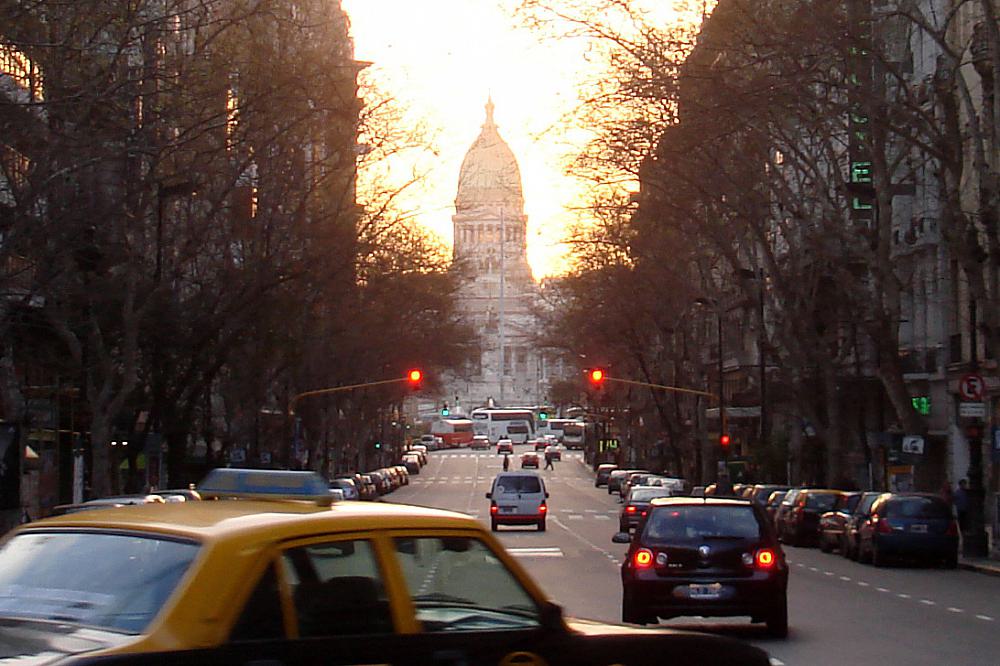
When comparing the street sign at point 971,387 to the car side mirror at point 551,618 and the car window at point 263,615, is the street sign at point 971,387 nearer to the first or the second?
the car side mirror at point 551,618

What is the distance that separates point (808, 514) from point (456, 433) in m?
143

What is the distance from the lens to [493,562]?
24.6ft

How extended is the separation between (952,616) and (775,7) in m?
15.5

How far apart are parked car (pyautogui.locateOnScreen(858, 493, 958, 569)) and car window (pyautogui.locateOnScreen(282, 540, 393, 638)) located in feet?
95.3

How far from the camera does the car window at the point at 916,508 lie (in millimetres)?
34812

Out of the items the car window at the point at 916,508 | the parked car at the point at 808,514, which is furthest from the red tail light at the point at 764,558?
the parked car at the point at 808,514

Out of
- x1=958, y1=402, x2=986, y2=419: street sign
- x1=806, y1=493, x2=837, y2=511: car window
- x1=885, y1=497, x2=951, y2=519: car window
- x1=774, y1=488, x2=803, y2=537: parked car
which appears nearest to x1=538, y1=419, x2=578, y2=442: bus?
x1=774, y1=488, x2=803, y2=537: parked car

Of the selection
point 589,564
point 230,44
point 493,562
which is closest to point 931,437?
point 589,564

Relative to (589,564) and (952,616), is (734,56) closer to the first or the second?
(589,564)

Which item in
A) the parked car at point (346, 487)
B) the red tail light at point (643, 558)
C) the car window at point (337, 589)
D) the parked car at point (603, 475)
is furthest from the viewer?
the parked car at point (603, 475)

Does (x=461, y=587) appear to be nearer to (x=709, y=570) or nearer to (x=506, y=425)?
(x=709, y=570)

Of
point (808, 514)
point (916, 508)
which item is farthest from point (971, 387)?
point (808, 514)

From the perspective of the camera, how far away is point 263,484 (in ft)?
30.9

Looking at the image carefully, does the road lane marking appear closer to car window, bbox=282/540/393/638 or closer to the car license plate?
the car license plate
